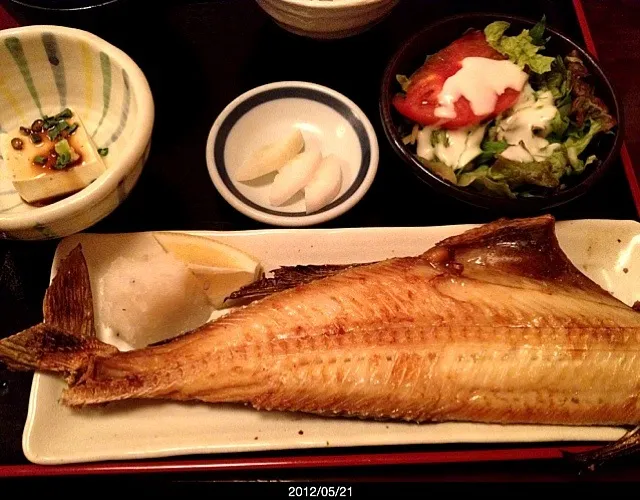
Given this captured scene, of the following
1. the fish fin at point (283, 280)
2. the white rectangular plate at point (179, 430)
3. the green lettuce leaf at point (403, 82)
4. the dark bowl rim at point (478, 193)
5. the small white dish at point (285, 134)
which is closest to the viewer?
the white rectangular plate at point (179, 430)

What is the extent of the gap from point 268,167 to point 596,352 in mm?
1138

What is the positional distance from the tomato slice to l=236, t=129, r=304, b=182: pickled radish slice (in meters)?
0.39

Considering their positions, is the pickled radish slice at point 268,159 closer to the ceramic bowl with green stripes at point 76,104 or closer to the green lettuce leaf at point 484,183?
the ceramic bowl with green stripes at point 76,104

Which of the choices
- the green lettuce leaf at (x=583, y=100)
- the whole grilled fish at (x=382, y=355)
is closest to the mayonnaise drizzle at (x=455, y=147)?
the green lettuce leaf at (x=583, y=100)

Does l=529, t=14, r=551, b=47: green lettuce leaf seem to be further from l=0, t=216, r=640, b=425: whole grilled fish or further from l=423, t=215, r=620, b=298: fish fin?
l=0, t=216, r=640, b=425: whole grilled fish

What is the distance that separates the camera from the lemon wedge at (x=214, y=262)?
1.64 metres

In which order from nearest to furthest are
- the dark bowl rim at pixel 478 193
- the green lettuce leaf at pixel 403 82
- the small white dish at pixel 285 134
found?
the dark bowl rim at pixel 478 193 → the small white dish at pixel 285 134 → the green lettuce leaf at pixel 403 82

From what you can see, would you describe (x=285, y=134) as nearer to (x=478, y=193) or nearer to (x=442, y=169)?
(x=442, y=169)

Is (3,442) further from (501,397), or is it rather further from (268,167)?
(501,397)

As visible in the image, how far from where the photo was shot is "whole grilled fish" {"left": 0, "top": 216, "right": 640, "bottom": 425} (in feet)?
4.70

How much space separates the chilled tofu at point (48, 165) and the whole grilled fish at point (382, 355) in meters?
0.27

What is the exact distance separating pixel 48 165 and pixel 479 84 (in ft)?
4.55

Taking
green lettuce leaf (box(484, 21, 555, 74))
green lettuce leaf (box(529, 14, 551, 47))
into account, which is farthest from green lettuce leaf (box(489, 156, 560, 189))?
green lettuce leaf (box(529, 14, 551, 47))

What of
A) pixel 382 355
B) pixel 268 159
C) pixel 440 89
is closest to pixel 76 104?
pixel 268 159
